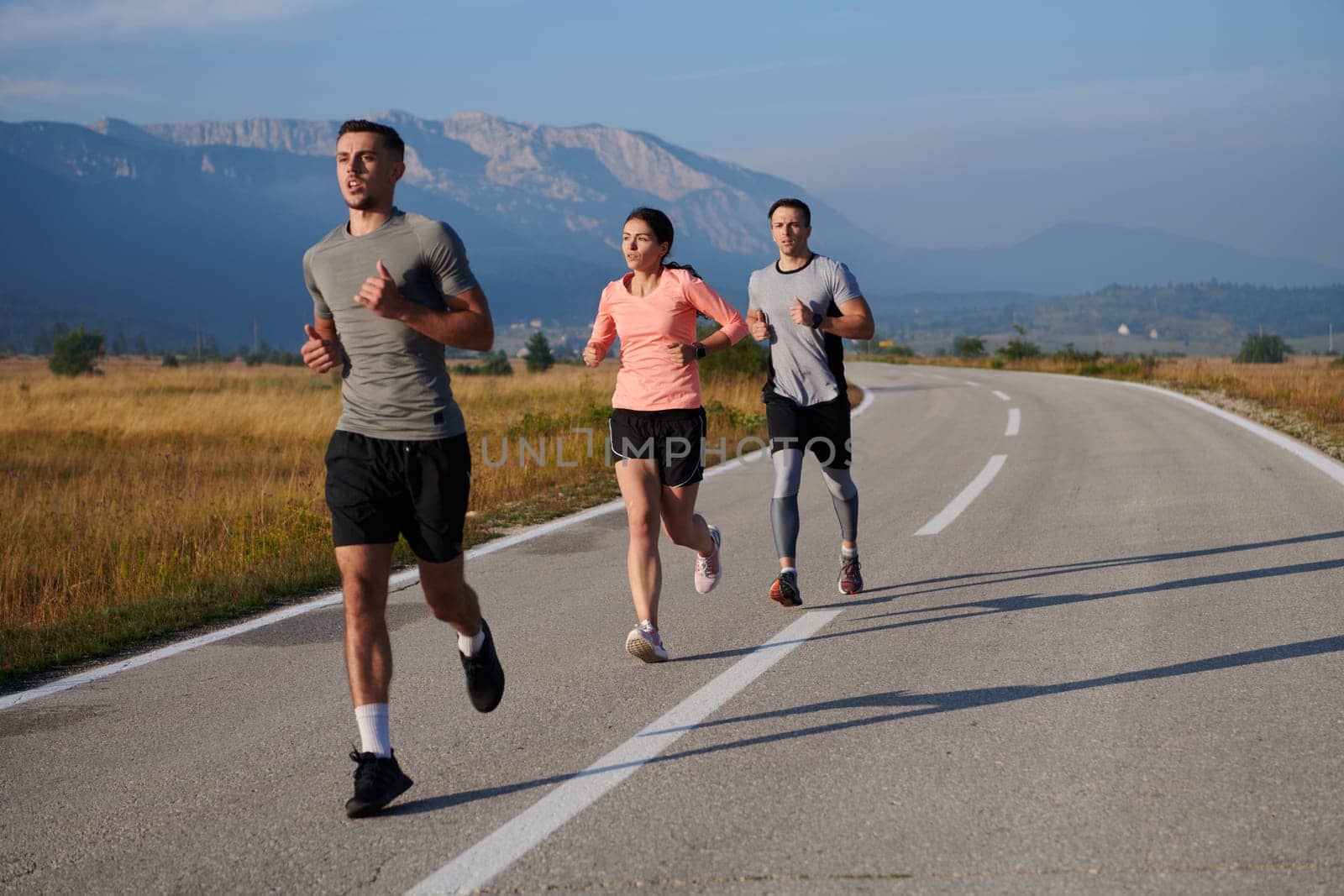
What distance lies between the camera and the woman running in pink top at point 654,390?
18.4 feet

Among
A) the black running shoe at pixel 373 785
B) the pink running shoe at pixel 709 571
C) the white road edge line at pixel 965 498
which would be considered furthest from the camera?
the white road edge line at pixel 965 498

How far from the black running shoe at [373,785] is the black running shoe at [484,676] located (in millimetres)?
639

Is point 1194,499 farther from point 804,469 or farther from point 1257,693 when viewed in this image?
point 1257,693

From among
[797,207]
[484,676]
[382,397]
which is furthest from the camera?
[797,207]

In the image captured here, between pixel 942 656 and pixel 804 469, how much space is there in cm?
827

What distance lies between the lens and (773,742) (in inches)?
172

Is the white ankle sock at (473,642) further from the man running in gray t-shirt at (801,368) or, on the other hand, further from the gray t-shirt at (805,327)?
the gray t-shirt at (805,327)

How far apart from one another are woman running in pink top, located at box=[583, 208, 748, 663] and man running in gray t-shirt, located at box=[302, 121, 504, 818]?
1.59 m

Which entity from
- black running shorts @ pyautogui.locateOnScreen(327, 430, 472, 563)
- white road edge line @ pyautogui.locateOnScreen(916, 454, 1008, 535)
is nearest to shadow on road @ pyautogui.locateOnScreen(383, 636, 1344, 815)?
black running shorts @ pyautogui.locateOnScreen(327, 430, 472, 563)

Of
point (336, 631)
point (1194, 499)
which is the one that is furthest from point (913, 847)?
point (1194, 499)

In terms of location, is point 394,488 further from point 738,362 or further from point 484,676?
point 738,362

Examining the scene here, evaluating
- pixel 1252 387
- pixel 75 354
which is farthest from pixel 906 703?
pixel 75 354

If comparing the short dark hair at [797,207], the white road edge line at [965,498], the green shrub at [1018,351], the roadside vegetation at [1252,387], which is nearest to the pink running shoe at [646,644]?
the short dark hair at [797,207]

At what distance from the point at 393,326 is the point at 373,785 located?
1403mm
